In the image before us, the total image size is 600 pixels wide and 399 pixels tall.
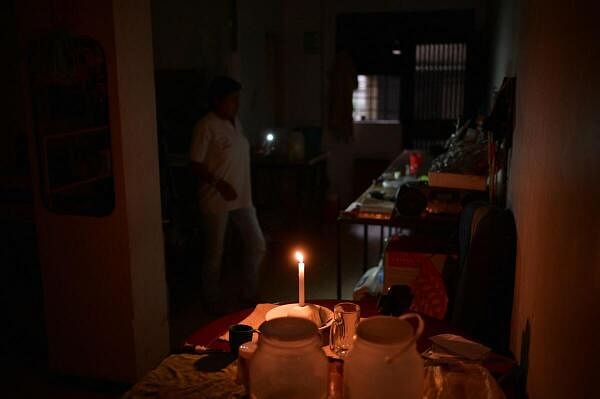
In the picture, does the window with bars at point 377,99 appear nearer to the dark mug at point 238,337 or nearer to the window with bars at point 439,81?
the window with bars at point 439,81

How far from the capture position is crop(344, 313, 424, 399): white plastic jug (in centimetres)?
117

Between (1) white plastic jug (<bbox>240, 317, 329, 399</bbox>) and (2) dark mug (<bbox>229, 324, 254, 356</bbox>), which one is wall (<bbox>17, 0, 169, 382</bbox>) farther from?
(1) white plastic jug (<bbox>240, 317, 329, 399</bbox>)

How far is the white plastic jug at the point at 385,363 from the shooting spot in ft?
3.82

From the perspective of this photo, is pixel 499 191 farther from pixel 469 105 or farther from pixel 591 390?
pixel 469 105

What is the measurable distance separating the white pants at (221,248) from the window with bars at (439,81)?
4.01 m

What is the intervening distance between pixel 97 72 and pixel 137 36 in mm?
298

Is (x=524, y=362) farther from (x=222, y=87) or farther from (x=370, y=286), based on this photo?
(x=222, y=87)

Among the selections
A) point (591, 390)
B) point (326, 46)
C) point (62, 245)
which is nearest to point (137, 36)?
point (62, 245)

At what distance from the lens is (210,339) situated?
1.86 m

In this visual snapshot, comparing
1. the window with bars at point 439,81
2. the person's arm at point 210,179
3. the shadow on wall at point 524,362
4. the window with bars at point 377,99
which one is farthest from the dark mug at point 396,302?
the window with bars at point 377,99

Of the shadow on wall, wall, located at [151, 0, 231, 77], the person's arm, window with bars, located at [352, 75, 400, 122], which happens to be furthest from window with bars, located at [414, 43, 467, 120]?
the shadow on wall

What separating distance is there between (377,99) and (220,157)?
4514mm

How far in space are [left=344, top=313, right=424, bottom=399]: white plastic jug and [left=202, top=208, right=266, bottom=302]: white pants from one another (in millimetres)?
2768

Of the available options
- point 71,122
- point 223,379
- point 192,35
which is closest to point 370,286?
point 71,122
